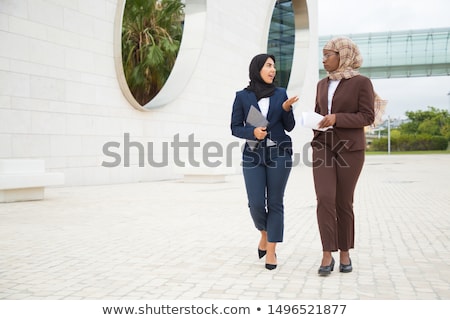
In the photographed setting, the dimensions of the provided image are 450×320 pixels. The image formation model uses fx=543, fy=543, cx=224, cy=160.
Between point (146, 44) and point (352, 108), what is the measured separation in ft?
65.6

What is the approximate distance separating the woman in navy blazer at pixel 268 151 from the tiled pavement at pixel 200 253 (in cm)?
42

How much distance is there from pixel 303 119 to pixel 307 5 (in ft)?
88.5

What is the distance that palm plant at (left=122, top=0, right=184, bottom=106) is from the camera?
74.4 feet

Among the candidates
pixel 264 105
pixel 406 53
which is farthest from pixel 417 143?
pixel 264 105

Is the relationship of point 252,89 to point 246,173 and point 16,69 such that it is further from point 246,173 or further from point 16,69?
point 16,69

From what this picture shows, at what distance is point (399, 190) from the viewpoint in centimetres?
1191

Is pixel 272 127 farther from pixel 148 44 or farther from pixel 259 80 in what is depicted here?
pixel 148 44

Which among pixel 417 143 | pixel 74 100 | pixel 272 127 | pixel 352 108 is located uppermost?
pixel 74 100

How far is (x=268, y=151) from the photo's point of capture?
4496 millimetres

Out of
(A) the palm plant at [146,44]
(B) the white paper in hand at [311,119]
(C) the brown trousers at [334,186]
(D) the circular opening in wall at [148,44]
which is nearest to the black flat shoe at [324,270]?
(C) the brown trousers at [334,186]

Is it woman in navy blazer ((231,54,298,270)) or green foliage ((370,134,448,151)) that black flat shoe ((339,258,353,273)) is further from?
green foliage ((370,134,448,151))

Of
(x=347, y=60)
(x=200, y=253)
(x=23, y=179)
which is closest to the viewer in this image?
(x=347, y=60)

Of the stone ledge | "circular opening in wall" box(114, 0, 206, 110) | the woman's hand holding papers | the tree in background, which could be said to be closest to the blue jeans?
the woman's hand holding papers

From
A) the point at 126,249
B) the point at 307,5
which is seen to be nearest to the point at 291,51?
the point at 307,5
